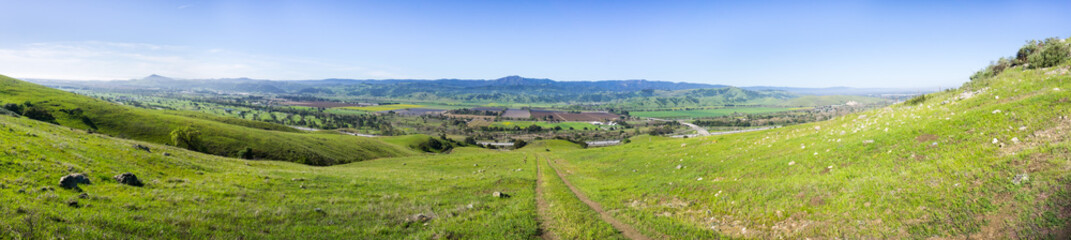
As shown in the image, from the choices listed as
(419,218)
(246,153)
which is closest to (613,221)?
(419,218)

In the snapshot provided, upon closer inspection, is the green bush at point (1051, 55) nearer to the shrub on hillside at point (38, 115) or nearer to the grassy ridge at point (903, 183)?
the grassy ridge at point (903, 183)

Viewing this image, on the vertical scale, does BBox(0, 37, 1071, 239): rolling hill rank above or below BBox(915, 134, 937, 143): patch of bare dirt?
below

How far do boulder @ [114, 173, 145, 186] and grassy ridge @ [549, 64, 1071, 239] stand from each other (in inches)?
1024

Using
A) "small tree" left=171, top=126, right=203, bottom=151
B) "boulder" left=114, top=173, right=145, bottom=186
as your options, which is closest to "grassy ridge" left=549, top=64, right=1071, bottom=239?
"boulder" left=114, top=173, right=145, bottom=186

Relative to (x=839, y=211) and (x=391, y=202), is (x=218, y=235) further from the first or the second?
(x=839, y=211)

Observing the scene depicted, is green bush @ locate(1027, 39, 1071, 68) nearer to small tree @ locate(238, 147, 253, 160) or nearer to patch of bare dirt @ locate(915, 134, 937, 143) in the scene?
patch of bare dirt @ locate(915, 134, 937, 143)

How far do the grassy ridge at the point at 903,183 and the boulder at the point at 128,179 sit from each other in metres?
26.0

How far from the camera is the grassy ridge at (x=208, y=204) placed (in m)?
12.8

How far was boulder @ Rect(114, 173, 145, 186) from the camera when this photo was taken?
18922mm

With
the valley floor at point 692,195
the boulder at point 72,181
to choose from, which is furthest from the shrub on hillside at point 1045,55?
the boulder at point 72,181

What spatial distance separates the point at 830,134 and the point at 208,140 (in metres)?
102

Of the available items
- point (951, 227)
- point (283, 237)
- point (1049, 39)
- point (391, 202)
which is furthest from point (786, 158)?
point (1049, 39)

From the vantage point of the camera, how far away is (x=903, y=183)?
14211 mm

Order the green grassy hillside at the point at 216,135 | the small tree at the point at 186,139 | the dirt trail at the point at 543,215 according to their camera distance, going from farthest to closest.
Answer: the green grassy hillside at the point at 216,135 → the small tree at the point at 186,139 → the dirt trail at the point at 543,215
